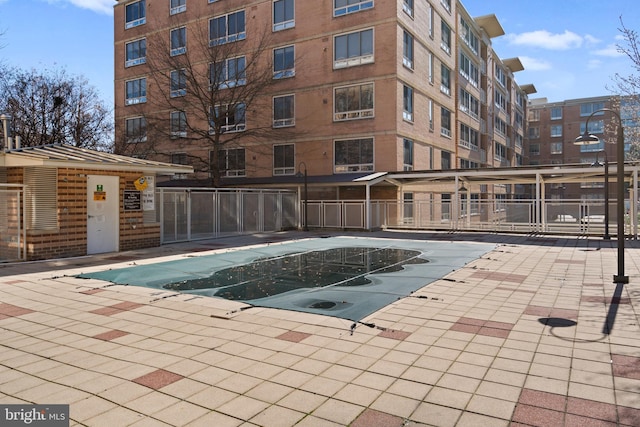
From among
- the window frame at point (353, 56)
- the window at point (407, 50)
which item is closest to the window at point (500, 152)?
the window at point (407, 50)

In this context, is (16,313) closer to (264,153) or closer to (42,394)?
(42,394)

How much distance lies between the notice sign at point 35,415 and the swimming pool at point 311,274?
3.95 meters

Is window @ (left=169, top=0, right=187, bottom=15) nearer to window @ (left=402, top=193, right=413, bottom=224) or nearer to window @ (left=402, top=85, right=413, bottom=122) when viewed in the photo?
window @ (left=402, top=85, right=413, bottom=122)

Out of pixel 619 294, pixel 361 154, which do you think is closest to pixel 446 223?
pixel 361 154

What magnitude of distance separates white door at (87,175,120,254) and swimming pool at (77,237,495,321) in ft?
11.3

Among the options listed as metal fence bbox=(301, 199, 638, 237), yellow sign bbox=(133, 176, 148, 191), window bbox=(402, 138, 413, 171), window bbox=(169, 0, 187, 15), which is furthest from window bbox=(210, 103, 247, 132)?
yellow sign bbox=(133, 176, 148, 191)

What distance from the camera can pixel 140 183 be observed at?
1587cm

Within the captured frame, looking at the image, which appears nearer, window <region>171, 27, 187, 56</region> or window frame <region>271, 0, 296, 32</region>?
window frame <region>271, 0, 296, 32</region>

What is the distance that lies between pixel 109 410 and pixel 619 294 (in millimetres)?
8644

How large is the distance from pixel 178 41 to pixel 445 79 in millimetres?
20581

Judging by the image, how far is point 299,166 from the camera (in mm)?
30125

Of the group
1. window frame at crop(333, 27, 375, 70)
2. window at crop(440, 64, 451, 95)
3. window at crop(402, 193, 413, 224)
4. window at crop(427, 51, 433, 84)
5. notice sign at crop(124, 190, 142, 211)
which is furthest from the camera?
window at crop(440, 64, 451, 95)

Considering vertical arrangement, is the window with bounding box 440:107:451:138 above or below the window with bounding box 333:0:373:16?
below

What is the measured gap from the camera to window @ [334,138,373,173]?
27750mm
